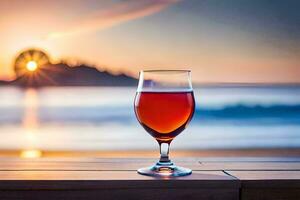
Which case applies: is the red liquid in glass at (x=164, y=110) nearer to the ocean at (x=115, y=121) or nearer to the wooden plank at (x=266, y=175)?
the wooden plank at (x=266, y=175)

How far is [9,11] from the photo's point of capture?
2086 millimetres

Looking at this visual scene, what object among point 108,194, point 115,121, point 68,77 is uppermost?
point 68,77

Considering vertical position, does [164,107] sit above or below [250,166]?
above

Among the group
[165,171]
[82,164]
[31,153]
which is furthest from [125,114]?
[165,171]

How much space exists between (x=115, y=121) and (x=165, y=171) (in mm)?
972

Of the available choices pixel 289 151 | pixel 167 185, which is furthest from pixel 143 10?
pixel 167 185

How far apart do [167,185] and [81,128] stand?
41.3 inches

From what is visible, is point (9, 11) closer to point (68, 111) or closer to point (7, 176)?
point (68, 111)

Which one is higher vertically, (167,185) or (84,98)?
(84,98)

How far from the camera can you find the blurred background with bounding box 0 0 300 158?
208 cm

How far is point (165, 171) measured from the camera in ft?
3.77

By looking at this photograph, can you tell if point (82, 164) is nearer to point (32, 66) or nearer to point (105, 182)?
point (105, 182)

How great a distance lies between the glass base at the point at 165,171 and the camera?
1138 mm

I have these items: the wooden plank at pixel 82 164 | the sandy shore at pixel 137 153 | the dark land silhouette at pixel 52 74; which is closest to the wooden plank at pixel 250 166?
the wooden plank at pixel 82 164
